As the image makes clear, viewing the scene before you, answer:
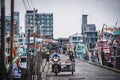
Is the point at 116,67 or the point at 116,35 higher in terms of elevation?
the point at 116,35

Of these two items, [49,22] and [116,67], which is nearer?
[116,67]

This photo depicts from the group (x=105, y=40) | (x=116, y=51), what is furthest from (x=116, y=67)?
(x=105, y=40)

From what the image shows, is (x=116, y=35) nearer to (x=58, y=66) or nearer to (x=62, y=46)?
(x=58, y=66)

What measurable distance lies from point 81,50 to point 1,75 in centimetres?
5812

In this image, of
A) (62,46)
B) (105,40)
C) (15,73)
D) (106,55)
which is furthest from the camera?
(62,46)

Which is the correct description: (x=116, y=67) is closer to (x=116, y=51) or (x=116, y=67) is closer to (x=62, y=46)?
(x=116, y=51)

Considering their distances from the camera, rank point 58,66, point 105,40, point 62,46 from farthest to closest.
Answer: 1. point 62,46
2. point 105,40
3. point 58,66

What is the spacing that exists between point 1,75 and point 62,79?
11168 mm

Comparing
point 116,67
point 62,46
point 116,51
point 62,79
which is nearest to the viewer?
point 62,79

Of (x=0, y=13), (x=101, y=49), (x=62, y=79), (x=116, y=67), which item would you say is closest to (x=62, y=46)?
(x=101, y=49)

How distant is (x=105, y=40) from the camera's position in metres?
47.3

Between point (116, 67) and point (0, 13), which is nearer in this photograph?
point (0, 13)

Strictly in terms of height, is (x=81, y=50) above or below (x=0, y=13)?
below

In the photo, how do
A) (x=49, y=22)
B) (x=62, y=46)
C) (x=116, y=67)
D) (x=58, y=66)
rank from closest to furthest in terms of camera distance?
1. (x=58, y=66)
2. (x=116, y=67)
3. (x=62, y=46)
4. (x=49, y=22)
